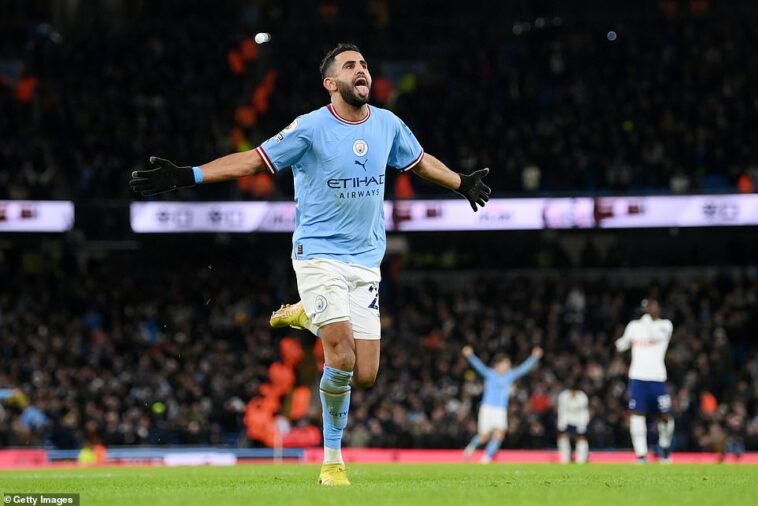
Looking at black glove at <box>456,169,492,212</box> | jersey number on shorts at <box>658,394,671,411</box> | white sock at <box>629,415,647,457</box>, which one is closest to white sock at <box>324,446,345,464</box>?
black glove at <box>456,169,492,212</box>

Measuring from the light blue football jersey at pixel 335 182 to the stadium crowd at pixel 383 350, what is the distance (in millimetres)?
15277

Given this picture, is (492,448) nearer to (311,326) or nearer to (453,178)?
(453,178)

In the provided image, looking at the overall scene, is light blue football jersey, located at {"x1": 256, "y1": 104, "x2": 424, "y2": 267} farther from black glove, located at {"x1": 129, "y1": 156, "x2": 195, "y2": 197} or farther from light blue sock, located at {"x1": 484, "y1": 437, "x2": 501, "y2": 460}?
light blue sock, located at {"x1": 484, "y1": 437, "x2": 501, "y2": 460}

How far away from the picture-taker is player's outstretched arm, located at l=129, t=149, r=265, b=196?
793 centimetres

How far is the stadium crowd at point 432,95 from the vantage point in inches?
1139

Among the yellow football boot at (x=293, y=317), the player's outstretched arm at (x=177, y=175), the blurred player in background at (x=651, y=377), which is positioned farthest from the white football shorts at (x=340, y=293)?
the blurred player in background at (x=651, y=377)

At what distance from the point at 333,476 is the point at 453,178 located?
2334 millimetres

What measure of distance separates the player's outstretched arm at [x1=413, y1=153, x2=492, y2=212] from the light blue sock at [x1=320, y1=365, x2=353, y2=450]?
5.34 feet

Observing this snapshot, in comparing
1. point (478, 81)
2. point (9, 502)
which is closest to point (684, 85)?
point (478, 81)

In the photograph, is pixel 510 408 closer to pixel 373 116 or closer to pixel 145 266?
pixel 145 266

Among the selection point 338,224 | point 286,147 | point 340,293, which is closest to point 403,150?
point 338,224

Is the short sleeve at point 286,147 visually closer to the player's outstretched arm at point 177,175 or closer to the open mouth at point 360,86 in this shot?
the player's outstretched arm at point 177,175

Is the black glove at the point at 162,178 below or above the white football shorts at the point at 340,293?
above

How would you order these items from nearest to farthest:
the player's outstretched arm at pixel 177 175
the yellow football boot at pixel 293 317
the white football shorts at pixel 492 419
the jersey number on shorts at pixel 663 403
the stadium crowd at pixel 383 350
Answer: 1. the player's outstretched arm at pixel 177 175
2. the yellow football boot at pixel 293 317
3. the jersey number on shorts at pixel 663 403
4. the white football shorts at pixel 492 419
5. the stadium crowd at pixel 383 350
